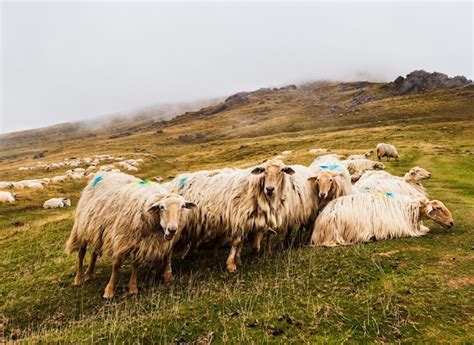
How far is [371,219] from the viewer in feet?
39.9


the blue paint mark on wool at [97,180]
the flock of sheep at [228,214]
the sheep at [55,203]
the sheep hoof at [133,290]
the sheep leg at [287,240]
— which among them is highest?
the blue paint mark on wool at [97,180]

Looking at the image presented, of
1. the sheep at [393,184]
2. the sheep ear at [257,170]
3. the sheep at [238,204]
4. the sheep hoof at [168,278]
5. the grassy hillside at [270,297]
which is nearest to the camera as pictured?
the grassy hillside at [270,297]

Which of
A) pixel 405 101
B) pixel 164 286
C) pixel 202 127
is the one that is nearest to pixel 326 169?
pixel 164 286

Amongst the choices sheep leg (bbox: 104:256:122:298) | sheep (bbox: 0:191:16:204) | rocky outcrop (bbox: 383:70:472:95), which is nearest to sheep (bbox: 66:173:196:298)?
sheep leg (bbox: 104:256:122:298)

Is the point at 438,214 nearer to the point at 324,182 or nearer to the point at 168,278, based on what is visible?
the point at 324,182

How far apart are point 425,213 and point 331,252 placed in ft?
13.7

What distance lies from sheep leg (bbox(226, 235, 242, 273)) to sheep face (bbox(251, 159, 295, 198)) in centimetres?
158

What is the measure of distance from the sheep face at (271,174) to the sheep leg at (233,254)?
1.58m

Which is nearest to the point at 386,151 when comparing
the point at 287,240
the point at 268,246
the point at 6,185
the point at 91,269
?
the point at 287,240

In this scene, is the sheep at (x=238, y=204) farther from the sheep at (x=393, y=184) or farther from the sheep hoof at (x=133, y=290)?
the sheep at (x=393, y=184)

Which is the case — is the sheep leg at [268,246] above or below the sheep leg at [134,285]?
below

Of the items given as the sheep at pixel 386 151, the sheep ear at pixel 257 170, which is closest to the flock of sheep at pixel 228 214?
the sheep ear at pixel 257 170

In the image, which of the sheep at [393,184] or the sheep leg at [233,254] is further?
the sheep at [393,184]

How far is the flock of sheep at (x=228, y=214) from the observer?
9945mm
